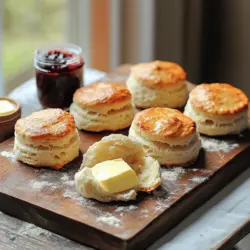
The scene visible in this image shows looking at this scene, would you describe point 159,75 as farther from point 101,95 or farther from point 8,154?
point 8,154

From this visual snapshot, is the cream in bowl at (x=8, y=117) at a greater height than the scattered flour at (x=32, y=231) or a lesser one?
greater

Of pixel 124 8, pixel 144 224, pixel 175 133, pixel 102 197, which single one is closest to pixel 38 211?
pixel 102 197

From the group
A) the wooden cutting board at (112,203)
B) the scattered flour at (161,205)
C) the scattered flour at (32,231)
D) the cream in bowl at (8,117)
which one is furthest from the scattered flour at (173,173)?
the cream in bowl at (8,117)

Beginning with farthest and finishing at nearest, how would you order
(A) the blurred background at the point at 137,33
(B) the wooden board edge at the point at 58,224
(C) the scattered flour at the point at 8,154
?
(A) the blurred background at the point at 137,33, (C) the scattered flour at the point at 8,154, (B) the wooden board edge at the point at 58,224

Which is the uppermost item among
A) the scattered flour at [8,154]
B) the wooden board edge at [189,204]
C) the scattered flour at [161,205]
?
the scattered flour at [8,154]

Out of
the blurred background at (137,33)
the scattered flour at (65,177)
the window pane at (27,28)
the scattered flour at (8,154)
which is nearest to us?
the scattered flour at (65,177)

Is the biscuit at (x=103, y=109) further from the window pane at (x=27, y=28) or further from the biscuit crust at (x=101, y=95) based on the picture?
the window pane at (x=27, y=28)
